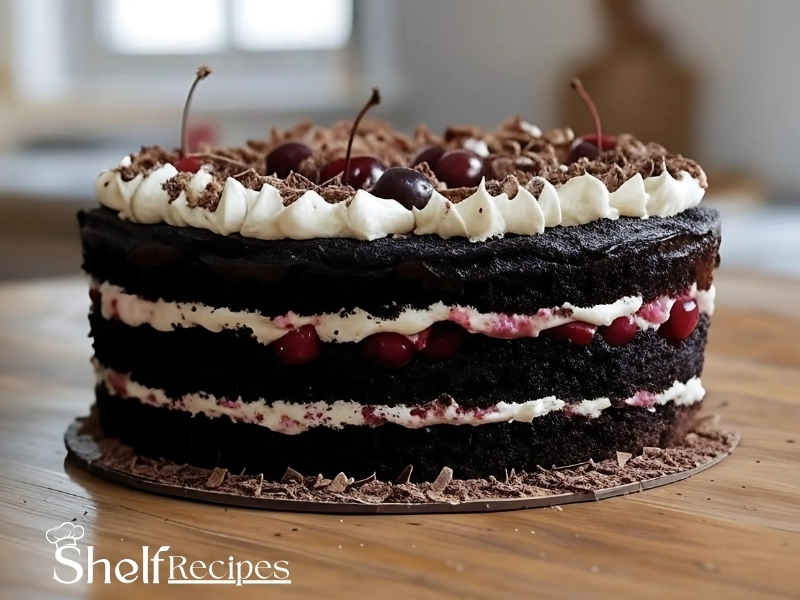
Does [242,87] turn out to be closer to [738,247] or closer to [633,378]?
[738,247]

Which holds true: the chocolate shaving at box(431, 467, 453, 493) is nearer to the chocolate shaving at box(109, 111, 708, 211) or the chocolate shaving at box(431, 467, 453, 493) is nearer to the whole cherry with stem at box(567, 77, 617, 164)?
the chocolate shaving at box(109, 111, 708, 211)

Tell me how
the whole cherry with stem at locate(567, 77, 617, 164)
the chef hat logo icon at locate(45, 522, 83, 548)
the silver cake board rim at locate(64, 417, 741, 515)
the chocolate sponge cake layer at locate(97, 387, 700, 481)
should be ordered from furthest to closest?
1. the whole cherry with stem at locate(567, 77, 617, 164)
2. the chocolate sponge cake layer at locate(97, 387, 700, 481)
3. the silver cake board rim at locate(64, 417, 741, 515)
4. the chef hat logo icon at locate(45, 522, 83, 548)

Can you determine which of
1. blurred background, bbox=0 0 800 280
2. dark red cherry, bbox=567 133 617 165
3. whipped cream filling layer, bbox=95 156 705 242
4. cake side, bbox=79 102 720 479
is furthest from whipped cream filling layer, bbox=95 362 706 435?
blurred background, bbox=0 0 800 280

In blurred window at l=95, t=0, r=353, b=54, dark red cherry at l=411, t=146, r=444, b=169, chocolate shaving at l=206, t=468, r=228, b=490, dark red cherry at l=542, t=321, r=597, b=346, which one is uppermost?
blurred window at l=95, t=0, r=353, b=54

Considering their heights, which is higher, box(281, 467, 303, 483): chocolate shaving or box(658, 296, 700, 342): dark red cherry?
box(658, 296, 700, 342): dark red cherry

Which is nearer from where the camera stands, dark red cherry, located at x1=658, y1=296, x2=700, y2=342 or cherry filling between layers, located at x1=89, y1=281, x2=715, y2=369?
cherry filling between layers, located at x1=89, y1=281, x2=715, y2=369

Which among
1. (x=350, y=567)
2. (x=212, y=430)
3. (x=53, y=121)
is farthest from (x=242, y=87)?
(x=350, y=567)

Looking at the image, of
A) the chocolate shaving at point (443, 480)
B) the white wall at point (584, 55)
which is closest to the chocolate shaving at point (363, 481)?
the chocolate shaving at point (443, 480)
